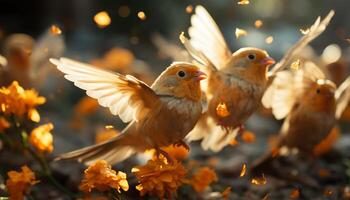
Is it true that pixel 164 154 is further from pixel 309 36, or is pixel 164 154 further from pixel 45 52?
pixel 45 52

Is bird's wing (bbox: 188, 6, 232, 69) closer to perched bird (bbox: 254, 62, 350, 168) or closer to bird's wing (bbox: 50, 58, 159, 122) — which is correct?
perched bird (bbox: 254, 62, 350, 168)

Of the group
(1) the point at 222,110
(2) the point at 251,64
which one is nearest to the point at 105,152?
(1) the point at 222,110

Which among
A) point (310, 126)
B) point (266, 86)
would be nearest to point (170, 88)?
point (266, 86)

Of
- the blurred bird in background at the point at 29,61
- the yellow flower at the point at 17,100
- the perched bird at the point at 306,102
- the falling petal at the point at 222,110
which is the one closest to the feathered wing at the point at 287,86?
the perched bird at the point at 306,102

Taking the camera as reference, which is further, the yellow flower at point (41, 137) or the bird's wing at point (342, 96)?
the bird's wing at point (342, 96)

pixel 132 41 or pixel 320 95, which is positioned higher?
pixel 132 41

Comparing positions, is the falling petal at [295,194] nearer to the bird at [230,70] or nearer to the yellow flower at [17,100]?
the bird at [230,70]
